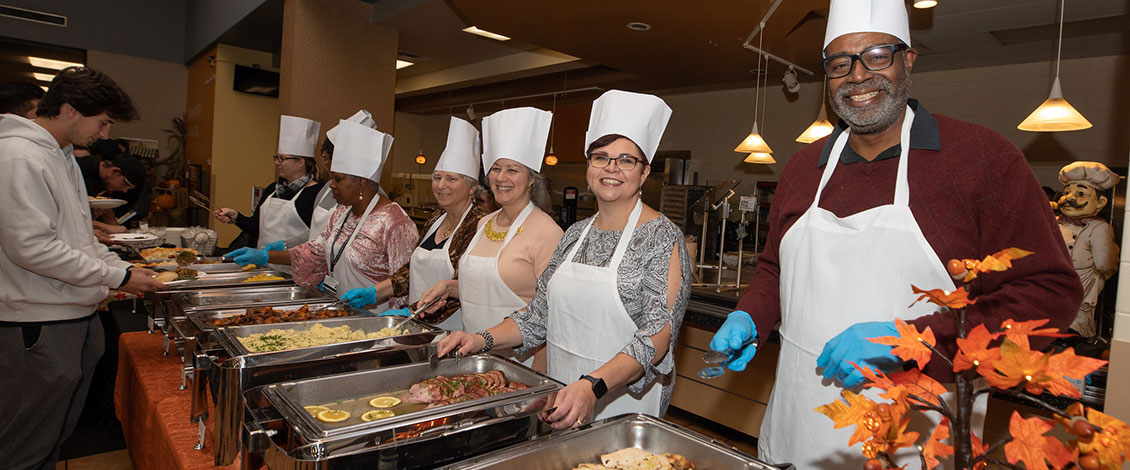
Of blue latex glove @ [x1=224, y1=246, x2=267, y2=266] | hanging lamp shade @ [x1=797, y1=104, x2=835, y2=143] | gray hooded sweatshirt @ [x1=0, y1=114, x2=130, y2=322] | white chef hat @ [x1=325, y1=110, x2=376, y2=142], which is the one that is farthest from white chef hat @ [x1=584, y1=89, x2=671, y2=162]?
hanging lamp shade @ [x1=797, y1=104, x2=835, y2=143]

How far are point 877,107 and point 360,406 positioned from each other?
4.14 ft

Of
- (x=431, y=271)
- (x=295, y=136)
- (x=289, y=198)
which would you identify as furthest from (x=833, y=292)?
(x=295, y=136)

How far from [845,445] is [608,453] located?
1.65 feet

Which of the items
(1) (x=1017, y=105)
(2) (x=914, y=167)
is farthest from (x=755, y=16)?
(2) (x=914, y=167)

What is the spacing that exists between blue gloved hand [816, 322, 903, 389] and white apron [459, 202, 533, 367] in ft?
3.85

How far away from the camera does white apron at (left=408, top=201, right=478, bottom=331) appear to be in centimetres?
242

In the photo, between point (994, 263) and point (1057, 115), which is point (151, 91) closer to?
point (1057, 115)

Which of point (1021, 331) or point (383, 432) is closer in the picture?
point (1021, 331)

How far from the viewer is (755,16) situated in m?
4.33

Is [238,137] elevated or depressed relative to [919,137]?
elevated

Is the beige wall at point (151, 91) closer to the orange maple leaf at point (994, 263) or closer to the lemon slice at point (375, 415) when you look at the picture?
the lemon slice at point (375, 415)

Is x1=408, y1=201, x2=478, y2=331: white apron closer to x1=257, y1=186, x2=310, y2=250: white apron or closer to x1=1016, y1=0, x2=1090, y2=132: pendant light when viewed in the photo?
x1=257, y1=186, x2=310, y2=250: white apron

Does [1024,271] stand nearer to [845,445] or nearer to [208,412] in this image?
[845,445]

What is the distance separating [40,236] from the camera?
1.91 metres
